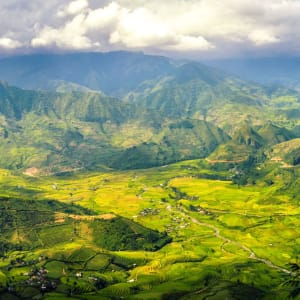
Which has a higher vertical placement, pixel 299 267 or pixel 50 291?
pixel 299 267

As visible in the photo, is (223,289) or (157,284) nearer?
(223,289)

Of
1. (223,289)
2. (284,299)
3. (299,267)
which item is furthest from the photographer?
(223,289)

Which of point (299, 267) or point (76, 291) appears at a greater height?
point (299, 267)

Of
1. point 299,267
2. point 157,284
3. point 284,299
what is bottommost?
point 157,284

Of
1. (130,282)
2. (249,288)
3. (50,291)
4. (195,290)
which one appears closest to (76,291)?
(50,291)

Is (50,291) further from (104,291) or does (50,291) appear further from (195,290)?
(195,290)

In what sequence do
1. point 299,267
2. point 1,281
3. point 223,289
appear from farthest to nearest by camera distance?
point 1,281, point 223,289, point 299,267

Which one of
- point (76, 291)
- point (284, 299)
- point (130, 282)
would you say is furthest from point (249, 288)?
point (76, 291)

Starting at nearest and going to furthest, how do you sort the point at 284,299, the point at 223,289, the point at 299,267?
the point at 299,267 < the point at 284,299 < the point at 223,289

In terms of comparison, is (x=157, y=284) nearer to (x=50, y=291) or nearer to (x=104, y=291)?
(x=104, y=291)
